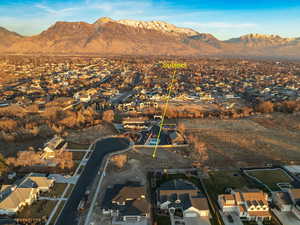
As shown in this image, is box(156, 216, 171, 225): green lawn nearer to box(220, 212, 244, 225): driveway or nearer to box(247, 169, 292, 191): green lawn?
A: box(220, 212, 244, 225): driveway

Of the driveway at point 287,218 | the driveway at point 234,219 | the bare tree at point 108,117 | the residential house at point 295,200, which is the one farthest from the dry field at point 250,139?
the bare tree at point 108,117

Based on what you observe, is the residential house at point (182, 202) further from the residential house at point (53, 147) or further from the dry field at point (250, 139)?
the residential house at point (53, 147)

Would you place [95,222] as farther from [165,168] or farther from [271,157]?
[271,157]

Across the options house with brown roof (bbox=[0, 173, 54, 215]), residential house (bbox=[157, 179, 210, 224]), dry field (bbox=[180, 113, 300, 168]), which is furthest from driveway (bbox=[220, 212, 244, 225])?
house with brown roof (bbox=[0, 173, 54, 215])

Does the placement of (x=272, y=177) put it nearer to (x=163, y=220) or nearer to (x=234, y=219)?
(x=234, y=219)

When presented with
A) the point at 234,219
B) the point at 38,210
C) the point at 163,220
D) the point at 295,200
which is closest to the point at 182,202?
the point at 163,220

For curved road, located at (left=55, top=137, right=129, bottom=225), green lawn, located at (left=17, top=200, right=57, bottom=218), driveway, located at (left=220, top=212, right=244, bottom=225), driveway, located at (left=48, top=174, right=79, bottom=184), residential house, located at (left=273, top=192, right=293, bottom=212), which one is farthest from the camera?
driveway, located at (left=48, top=174, right=79, bottom=184)
